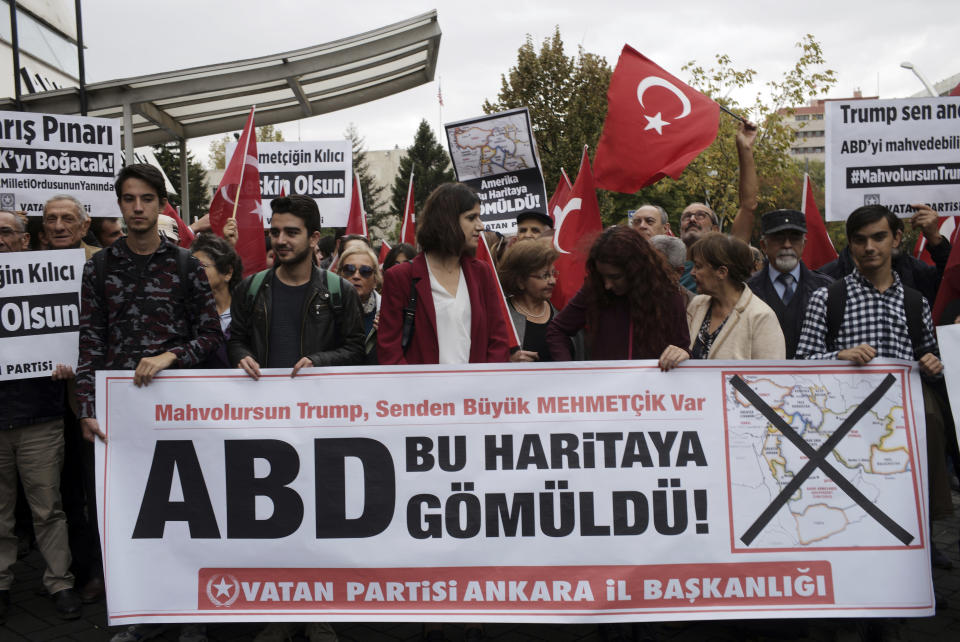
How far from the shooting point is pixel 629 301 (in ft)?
13.6

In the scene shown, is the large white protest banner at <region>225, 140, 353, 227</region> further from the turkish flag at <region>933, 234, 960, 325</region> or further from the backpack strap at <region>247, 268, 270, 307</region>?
the turkish flag at <region>933, 234, 960, 325</region>

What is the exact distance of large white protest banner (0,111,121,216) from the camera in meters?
5.42

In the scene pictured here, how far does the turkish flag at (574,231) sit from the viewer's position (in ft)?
20.3

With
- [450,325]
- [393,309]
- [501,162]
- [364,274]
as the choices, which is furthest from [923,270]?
[501,162]

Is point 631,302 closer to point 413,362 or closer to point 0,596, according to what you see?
point 413,362

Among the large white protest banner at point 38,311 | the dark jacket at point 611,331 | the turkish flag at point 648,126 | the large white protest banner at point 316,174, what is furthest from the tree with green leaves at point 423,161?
the dark jacket at point 611,331

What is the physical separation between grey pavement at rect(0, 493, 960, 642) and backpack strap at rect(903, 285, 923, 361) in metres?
1.33

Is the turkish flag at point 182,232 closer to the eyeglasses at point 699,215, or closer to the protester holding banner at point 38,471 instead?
the protester holding banner at point 38,471

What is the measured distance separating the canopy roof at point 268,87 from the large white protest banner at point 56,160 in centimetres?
628

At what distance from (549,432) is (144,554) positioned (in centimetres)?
194

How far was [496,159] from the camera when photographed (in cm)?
842

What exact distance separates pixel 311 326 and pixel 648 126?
294 centimetres

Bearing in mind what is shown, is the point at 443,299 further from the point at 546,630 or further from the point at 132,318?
the point at 546,630

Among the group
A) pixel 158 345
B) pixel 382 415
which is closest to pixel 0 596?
pixel 158 345
